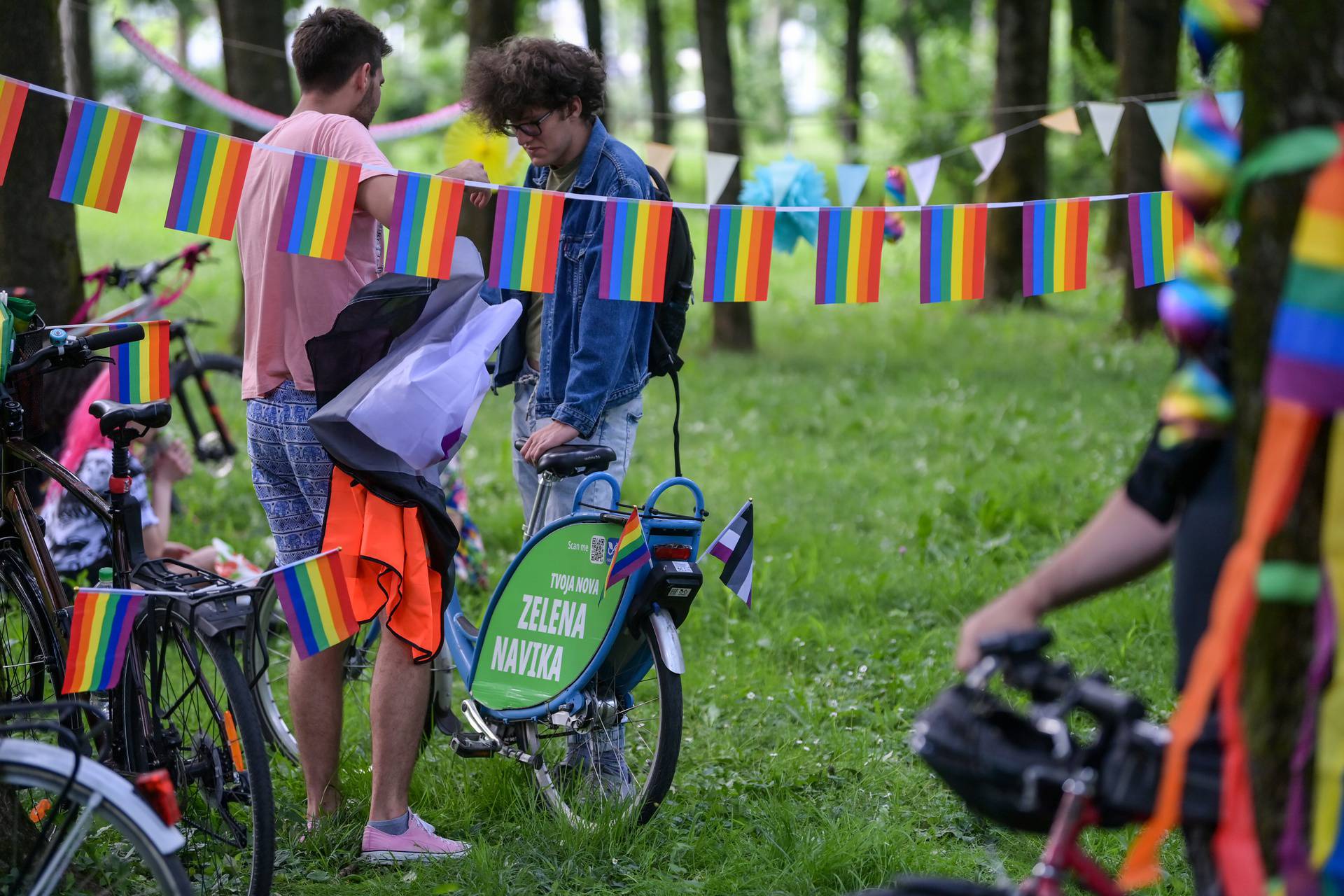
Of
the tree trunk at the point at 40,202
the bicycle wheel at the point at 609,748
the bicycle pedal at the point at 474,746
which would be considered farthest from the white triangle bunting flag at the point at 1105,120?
the tree trunk at the point at 40,202

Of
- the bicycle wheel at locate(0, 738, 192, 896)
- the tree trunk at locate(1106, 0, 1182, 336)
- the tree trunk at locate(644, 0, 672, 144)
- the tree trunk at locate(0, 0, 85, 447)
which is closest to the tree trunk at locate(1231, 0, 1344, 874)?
the bicycle wheel at locate(0, 738, 192, 896)

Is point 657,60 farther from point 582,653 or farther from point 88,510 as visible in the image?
point 582,653

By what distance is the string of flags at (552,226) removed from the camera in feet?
11.4

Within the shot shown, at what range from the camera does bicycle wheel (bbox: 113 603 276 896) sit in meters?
3.11

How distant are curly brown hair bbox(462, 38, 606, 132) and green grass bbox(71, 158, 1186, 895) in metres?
1.90

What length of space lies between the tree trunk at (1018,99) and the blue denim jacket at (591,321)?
986 centimetres

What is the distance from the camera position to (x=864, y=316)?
14633 millimetres

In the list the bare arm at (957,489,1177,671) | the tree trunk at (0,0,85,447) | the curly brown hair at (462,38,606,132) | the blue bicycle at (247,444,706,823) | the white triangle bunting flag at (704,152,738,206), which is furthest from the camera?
the white triangle bunting flag at (704,152,738,206)

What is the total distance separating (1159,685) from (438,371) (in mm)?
2792

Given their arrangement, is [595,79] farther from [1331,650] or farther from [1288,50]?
[1331,650]

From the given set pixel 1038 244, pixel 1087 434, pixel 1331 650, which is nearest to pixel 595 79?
pixel 1038 244

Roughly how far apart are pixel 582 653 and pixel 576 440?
23.1 inches

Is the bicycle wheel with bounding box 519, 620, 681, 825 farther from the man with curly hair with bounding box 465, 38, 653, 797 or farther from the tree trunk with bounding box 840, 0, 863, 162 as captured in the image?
the tree trunk with bounding box 840, 0, 863, 162

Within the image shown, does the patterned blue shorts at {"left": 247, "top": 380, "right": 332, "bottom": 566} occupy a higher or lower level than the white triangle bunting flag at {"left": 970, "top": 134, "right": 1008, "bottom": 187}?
lower
